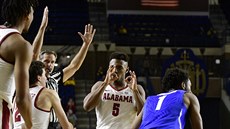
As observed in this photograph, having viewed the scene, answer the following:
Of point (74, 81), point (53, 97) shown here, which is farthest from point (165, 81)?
point (74, 81)

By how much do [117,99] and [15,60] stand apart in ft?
9.63

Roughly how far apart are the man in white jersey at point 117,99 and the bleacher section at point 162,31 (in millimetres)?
12747

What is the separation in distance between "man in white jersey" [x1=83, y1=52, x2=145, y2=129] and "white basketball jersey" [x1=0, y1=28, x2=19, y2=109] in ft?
8.19

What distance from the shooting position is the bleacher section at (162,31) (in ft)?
61.8

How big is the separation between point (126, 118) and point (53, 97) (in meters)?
1.69

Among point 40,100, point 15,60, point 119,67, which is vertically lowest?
point 40,100

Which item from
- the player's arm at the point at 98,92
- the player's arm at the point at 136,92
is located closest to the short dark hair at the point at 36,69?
the player's arm at the point at 98,92

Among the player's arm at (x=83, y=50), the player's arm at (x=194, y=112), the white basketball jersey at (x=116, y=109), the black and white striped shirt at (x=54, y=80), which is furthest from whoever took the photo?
the white basketball jersey at (x=116, y=109)

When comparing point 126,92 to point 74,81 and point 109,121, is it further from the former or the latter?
point 74,81

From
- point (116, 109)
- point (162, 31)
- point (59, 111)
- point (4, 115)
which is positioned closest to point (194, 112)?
point (59, 111)

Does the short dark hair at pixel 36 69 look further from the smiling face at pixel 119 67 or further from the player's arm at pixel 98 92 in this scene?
the smiling face at pixel 119 67

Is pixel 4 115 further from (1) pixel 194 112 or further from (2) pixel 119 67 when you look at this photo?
(2) pixel 119 67

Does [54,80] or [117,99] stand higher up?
[54,80]

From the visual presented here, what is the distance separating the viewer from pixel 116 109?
591 centimetres
